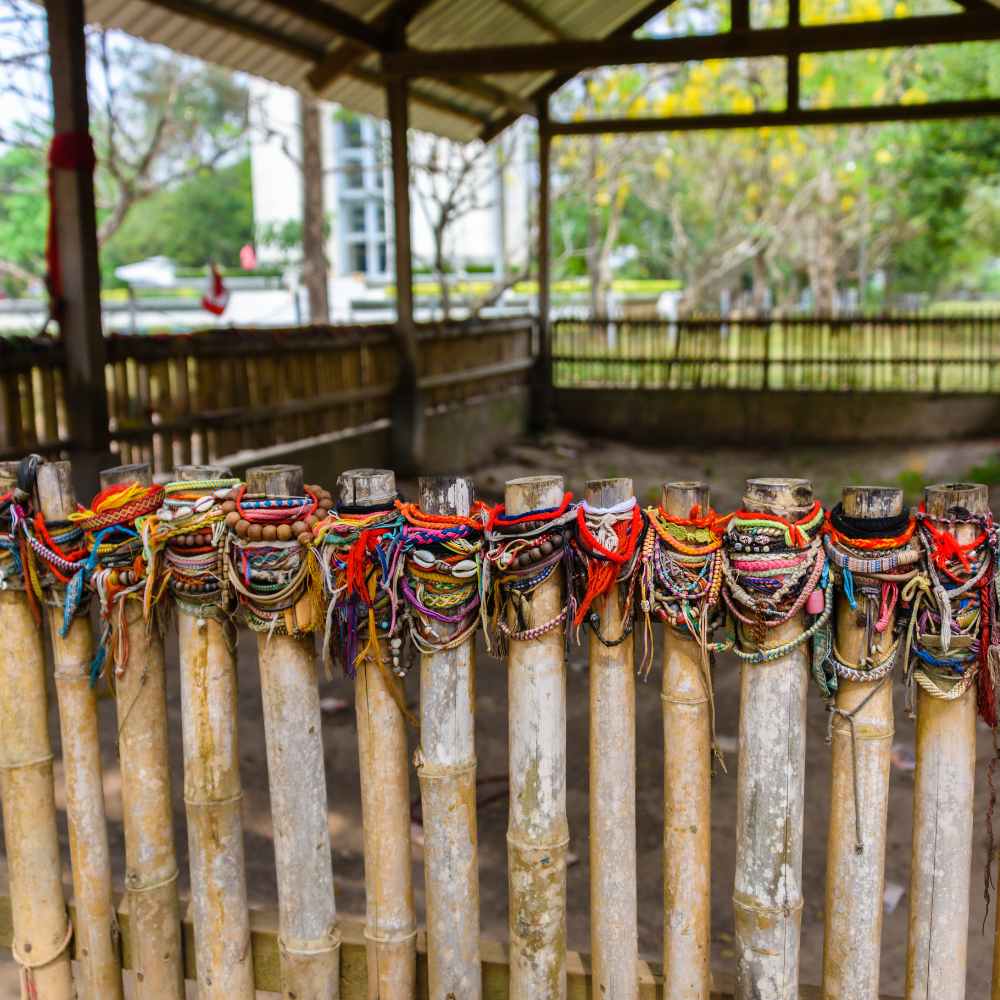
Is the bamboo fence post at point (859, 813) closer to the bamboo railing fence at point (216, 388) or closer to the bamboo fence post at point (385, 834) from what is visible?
the bamboo fence post at point (385, 834)

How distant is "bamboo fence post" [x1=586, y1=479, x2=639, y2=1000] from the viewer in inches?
88.4

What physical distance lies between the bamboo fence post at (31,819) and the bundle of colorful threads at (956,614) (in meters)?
1.89

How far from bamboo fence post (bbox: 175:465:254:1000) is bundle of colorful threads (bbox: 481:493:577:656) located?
2.02 ft

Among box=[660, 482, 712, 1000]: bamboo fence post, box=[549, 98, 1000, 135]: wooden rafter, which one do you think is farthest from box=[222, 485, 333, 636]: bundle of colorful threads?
box=[549, 98, 1000, 135]: wooden rafter

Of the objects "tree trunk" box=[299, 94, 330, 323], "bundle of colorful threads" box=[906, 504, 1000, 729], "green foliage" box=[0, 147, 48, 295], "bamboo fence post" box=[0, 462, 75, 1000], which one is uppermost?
"green foliage" box=[0, 147, 48, 295]

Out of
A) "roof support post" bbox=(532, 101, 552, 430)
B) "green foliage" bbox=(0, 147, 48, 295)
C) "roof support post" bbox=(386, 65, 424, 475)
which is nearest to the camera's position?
"roof support post" bbox=(386, 65, 424, 475)

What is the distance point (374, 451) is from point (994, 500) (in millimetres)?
5592

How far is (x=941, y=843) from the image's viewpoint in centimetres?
218

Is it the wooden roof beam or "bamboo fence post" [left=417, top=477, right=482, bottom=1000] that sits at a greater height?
the wooden roof beam

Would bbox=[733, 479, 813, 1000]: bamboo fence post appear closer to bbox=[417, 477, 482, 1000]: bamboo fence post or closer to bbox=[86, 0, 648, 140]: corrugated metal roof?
bbox=[417, 477, 482, 1000]: bamboo fence post

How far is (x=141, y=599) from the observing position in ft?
7.82

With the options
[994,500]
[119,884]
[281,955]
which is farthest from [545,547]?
[994,500]

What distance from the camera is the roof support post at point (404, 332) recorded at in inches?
427

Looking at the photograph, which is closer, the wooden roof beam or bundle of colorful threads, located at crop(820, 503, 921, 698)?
bundle of colorful threads, located at crop(820, 503, 921, 698)
